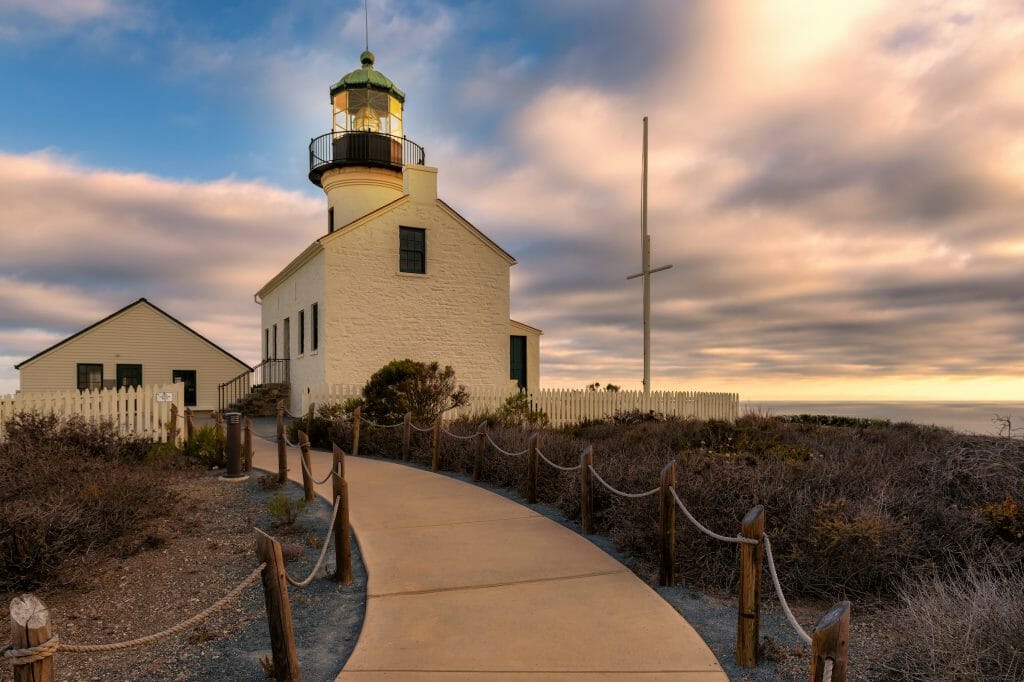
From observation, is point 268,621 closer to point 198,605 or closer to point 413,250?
point 198,605

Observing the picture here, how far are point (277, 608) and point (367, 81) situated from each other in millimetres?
24742

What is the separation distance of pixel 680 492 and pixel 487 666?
10.1 feet

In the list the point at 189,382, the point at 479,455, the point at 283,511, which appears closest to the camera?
the point at 283,511

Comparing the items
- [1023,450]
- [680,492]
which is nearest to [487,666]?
[680,492]

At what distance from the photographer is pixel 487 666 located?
435cm

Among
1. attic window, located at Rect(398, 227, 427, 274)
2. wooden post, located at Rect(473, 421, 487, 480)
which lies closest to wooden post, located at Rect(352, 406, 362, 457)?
wooden post, located at Rect(473, 421, 487, 480)

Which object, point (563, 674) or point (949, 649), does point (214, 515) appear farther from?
point (949, 649)

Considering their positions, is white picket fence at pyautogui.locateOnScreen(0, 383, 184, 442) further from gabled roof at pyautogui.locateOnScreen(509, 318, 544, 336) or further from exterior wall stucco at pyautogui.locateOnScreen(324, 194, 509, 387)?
gabled roof at pyautogui.locateOnScreen(509, 318, 544, 336)

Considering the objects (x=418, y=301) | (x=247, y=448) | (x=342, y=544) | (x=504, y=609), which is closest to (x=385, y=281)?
(x=418, y=301)

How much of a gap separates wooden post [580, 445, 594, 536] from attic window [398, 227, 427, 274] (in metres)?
15.4

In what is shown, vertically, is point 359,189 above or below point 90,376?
above

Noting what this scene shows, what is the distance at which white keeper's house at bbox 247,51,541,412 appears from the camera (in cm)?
2095

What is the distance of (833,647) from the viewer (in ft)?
10.5

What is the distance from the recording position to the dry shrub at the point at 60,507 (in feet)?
20.4
